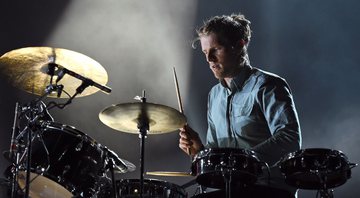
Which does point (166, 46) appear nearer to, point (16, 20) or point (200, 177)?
point (16, 20)

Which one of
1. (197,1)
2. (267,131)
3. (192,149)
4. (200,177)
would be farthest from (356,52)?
(200,177)

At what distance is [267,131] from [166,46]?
7.29ft

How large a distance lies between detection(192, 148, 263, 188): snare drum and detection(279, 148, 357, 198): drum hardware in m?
0.16

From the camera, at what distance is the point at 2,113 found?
462 cm

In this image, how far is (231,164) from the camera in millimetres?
2680

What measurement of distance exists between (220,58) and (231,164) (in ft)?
3.53

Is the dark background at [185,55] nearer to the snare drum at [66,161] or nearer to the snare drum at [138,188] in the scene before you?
the snare drum at [66,161]

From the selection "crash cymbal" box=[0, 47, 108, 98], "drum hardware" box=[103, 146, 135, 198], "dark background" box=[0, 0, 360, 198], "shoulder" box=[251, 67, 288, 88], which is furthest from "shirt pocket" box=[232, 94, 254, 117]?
"dark background" box=[0, 0, 360, 198]

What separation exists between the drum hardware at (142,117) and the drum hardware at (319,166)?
79cm

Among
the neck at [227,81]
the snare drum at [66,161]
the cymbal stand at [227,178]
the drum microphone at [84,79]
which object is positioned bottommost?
the snare drum at [66,161]

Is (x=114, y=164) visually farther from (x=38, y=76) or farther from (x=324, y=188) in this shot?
(x=324, y=188)

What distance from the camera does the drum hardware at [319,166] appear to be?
8.82ft

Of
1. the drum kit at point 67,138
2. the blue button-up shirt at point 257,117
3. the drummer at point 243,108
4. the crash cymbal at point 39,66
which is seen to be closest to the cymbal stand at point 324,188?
the drummer at point 243,108

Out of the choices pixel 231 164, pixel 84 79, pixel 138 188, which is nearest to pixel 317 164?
pixel 231 164
